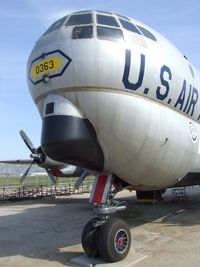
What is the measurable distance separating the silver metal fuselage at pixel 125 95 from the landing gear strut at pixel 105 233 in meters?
0.77

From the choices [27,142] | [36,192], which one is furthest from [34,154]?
[36,192]

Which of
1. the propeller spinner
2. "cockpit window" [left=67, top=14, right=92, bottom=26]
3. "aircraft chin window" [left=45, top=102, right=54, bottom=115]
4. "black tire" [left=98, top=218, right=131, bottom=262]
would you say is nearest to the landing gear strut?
"black tire" [left=98, top=218, right=131, bottom=262]

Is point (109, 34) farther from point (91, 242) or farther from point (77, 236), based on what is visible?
point (77, 236)

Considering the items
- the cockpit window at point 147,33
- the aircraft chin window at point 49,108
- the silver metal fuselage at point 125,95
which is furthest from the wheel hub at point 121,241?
the cockpit window at point 147,33

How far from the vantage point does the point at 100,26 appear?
8156 mm

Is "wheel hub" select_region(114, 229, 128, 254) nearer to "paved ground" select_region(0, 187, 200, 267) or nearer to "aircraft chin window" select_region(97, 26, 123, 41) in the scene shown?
"paved ground" select_region(0, 187, 200, 267)

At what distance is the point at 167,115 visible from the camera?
30.8 feet

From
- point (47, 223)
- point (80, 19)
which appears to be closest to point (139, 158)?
point (80, 19)

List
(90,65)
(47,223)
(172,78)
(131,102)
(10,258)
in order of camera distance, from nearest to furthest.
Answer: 1. (90,65)
2. (131,102)
3. (10,258)
4. (172,78)
5. (47,223)

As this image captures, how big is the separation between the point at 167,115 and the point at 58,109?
296 cm

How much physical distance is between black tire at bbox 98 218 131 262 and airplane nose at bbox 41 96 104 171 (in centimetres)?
155

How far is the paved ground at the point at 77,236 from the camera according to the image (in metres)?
8.38

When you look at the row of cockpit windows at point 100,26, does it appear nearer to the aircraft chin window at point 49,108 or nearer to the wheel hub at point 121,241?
the aircraft chin window at point 49,108

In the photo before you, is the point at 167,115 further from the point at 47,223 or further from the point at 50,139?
the point at 47,223
